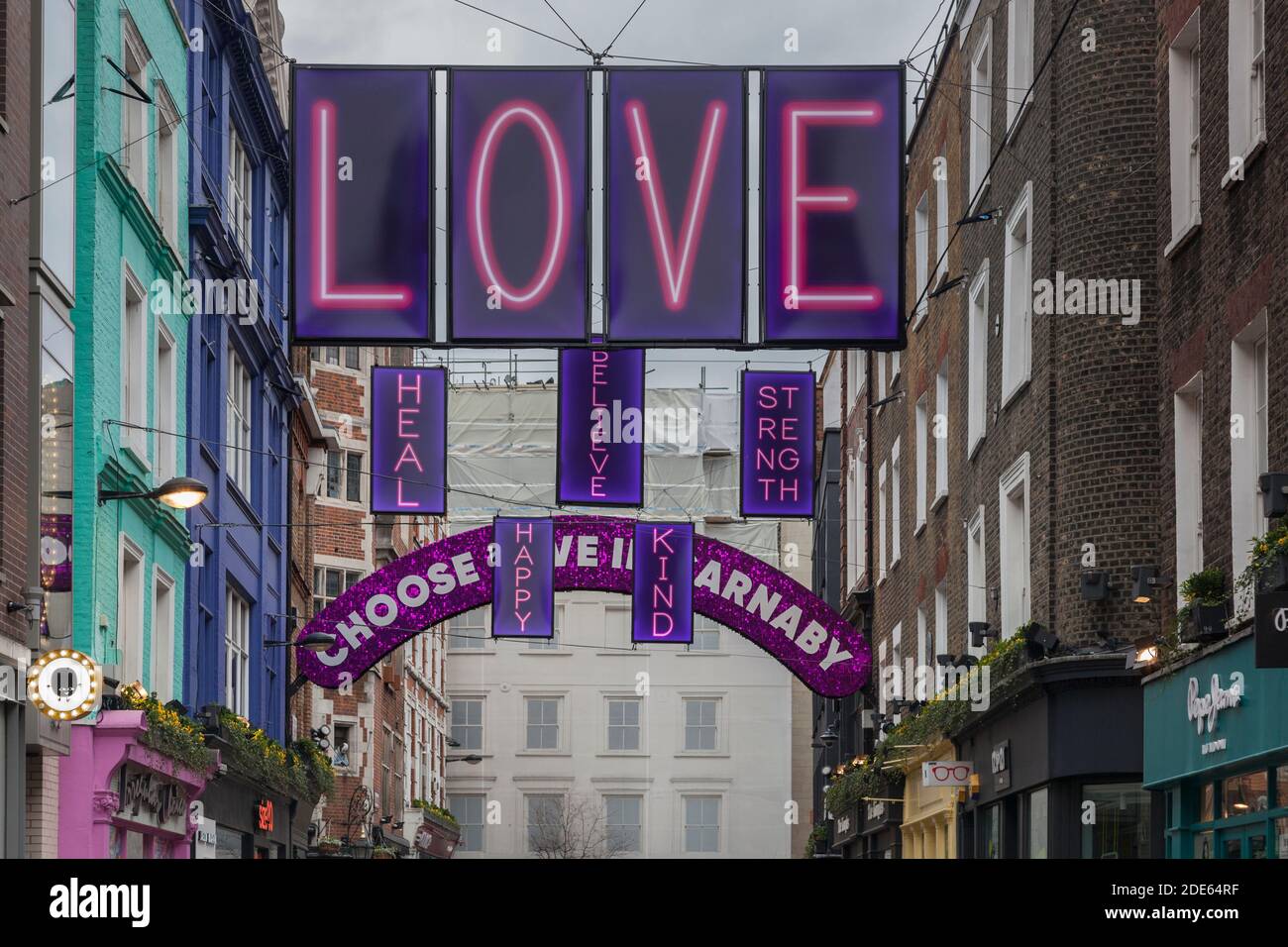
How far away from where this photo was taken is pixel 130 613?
23.9m

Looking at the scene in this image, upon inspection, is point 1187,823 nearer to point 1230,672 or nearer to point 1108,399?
point 1230,672

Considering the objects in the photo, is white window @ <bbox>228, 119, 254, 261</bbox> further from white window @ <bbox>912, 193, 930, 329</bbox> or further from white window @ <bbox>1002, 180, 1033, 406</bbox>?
white window @ <bbox>1002, 180, 1033, 406</bbox>

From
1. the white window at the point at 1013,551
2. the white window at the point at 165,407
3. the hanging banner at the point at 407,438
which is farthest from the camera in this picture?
the white window at the point at 165,407

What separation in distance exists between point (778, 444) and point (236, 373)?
11.2 m

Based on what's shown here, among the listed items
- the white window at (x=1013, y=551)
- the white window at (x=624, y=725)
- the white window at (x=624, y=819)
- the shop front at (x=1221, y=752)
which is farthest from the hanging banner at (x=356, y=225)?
the white window at (x=624, y=725)

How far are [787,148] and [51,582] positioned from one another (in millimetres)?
9214

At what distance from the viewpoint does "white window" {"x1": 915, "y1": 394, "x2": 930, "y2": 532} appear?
33375 mm

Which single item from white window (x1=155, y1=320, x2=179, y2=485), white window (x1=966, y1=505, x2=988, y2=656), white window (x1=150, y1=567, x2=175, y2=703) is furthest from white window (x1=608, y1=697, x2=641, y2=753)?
white window (x1=155, y1=320, x2=179, y2=485)

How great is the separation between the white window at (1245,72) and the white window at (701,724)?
6077 centimetres

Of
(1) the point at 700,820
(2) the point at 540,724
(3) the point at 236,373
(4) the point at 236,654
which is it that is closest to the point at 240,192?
(3) the point at 236,373

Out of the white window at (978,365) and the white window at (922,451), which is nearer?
the white window at (978,365)

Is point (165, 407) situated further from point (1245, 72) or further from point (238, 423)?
point (1245, 72)

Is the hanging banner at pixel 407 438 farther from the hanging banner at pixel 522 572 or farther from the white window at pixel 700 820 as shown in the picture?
the white window at pixel 700 820

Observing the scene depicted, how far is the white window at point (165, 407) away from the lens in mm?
25391
